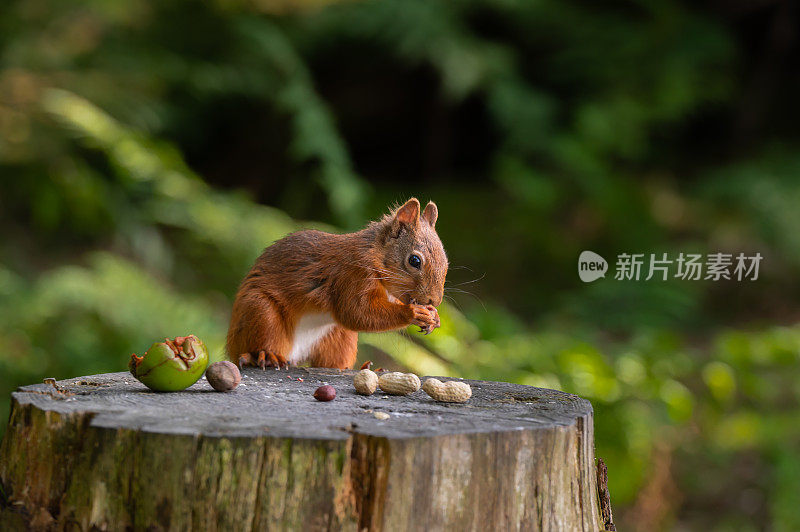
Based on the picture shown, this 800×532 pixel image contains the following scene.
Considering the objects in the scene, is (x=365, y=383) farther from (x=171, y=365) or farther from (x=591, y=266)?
(x=591, y=266)

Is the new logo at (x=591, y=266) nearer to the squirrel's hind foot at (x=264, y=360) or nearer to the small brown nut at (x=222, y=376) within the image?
the squirrel's hind foot at (x=264, y=360)

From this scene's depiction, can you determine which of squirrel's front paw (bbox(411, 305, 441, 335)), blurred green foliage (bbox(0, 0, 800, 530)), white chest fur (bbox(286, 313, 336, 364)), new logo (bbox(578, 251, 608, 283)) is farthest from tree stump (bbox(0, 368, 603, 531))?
new logo (bbox(578, 251, 608, 283))

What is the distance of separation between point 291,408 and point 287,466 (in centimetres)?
31

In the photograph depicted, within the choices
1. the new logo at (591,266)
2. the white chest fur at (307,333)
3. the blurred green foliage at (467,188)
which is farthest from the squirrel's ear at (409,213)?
the new logo at (591,266)

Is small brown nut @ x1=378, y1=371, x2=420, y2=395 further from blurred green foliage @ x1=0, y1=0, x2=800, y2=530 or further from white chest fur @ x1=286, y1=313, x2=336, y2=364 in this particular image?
blurred green foliage @ x1=0, y1=0, x2=800, y2=530

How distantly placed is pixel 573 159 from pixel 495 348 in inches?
88.6

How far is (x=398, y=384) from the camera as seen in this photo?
207 centimetres

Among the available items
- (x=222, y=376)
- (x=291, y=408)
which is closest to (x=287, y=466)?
(x=291, y=408)

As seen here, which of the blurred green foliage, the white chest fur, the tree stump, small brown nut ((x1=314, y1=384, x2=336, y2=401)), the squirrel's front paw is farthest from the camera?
the blurred green foliage

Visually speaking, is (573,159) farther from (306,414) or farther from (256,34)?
(306,414)

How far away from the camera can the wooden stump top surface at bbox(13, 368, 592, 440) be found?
5.25 feet

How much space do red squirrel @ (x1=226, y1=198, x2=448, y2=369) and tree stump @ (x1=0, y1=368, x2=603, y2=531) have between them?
516mm

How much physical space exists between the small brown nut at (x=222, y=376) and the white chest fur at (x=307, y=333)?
1.50 ft

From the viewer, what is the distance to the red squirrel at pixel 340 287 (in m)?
2.35
